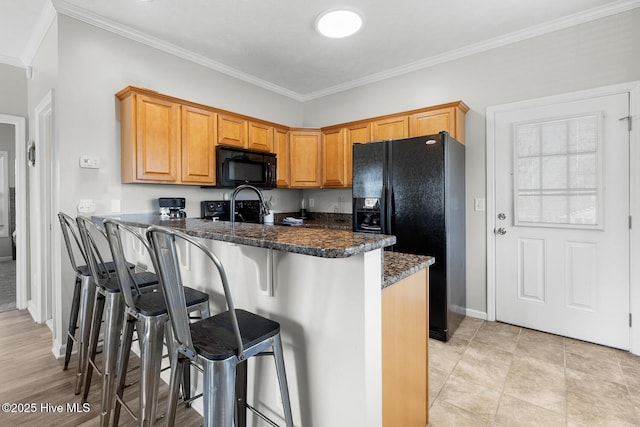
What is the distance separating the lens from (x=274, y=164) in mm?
3729

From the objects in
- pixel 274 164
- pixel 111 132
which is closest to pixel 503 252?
pixel 274 164

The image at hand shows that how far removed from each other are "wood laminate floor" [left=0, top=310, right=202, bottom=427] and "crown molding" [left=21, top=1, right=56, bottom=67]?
8.73 feet

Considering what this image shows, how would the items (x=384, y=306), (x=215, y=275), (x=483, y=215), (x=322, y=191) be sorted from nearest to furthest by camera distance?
1. (x=384, y=306)
2. (x=215, y=275)
3. (x=483, y=215)
4. (x=322, y=191)

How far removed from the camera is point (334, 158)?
3.90 metres

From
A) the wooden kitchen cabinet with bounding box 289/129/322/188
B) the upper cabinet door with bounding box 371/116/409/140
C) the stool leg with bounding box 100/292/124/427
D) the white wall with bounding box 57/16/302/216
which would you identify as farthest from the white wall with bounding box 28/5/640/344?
the stool leg with bounding box 100/292/124/427

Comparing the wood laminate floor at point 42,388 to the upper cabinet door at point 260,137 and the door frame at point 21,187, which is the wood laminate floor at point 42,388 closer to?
the door frame at point 21,187

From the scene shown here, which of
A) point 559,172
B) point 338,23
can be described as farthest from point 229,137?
point 559,172

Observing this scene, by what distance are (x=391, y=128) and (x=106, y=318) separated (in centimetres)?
298

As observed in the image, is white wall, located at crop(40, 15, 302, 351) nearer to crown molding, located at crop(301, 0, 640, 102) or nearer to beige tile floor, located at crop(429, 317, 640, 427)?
crown molding, located at crop(301, 0, 640, 102)

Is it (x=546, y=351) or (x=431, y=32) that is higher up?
(x=431, y=32)

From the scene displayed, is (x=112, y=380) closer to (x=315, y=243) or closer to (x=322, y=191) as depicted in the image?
(x=315, y=243)

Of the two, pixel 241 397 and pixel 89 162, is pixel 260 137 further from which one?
pixel 241 397

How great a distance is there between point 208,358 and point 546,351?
2.65 metres

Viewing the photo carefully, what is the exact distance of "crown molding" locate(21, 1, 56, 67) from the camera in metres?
2.46
